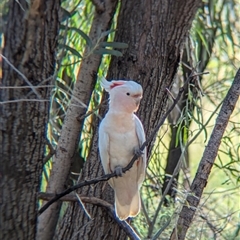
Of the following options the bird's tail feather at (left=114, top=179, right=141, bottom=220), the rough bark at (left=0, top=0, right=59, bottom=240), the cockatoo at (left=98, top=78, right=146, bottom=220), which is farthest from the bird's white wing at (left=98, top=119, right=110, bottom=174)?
the rough bark at (left=0, top=0, right=59, bottom=240)

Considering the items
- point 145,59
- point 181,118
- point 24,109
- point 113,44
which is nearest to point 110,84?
point 113,44

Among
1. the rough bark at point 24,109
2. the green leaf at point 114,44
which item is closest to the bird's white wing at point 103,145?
the green leaf at point 114,44

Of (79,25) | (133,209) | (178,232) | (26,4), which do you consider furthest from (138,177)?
(26,4)

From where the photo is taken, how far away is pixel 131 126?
2053mm

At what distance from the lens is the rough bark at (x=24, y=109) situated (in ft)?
4.41

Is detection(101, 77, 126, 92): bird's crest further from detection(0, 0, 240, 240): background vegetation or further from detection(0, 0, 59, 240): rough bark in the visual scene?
detection(0, 0, 59, 240): rough bark

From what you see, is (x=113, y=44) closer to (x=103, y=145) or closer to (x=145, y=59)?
(x=145, y=59)

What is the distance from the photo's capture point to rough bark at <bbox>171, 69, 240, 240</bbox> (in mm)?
2014

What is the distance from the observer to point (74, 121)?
7.38ft

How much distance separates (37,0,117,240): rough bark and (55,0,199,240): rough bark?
65 millimetres

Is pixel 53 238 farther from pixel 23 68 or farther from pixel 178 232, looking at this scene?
pixel 23 68

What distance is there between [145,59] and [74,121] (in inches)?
14.4

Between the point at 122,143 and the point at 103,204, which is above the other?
the point at 122,143

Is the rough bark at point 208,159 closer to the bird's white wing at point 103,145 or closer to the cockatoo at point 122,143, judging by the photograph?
the cockatoo at point 122,143
